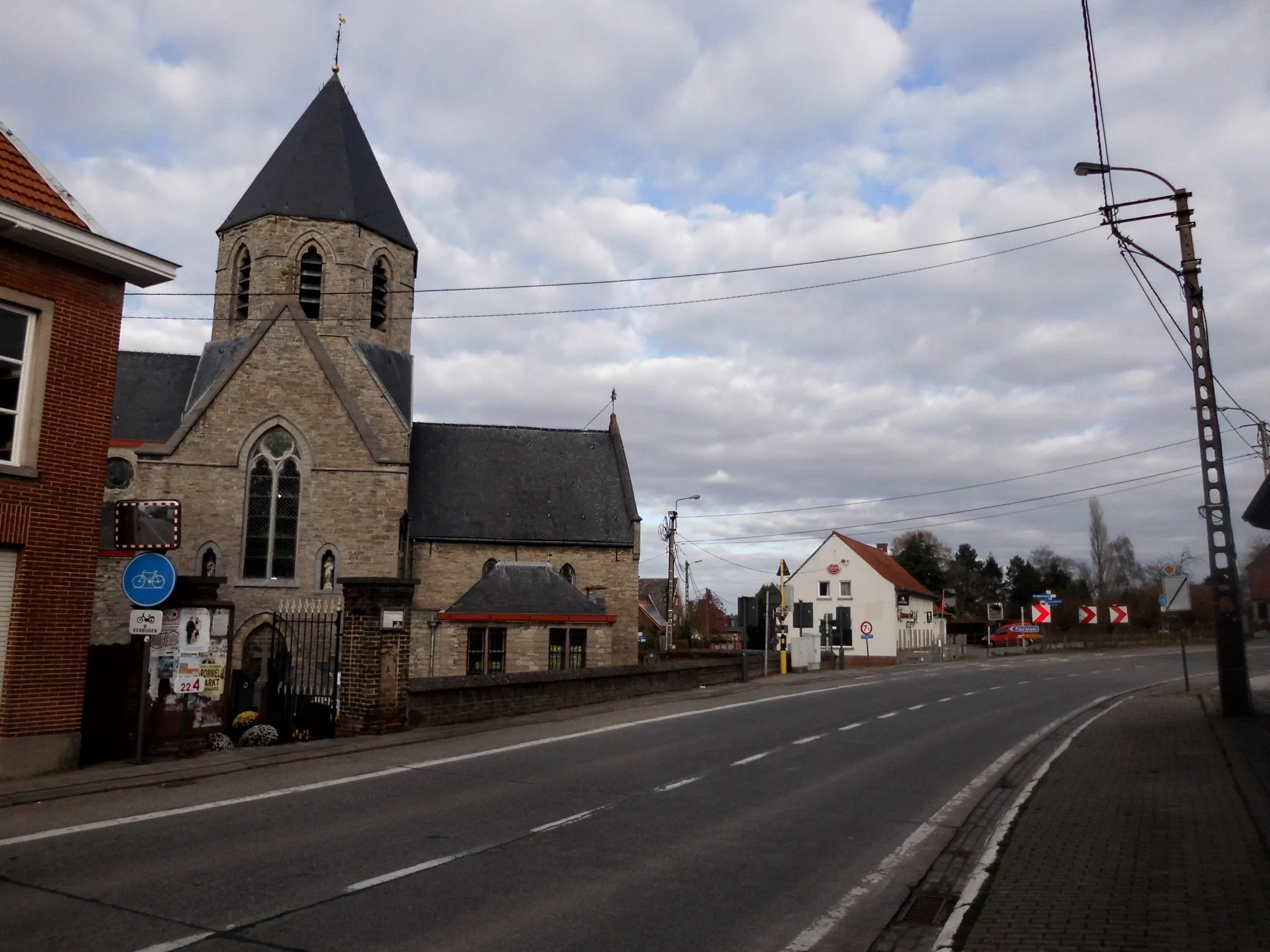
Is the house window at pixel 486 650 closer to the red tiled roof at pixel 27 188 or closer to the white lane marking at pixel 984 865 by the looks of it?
the white lane marking at pixel 984 865

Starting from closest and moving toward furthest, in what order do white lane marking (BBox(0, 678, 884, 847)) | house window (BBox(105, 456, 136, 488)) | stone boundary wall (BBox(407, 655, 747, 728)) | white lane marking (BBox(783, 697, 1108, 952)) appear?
white lane marking (BBox(783, 697, 1108, 952))
white lane marking (BBox(0, 678, 884, 847))
stone boundary wall (BBox(407, 655, 747, 728))
house window (BBox(105, 456, 136, 488))

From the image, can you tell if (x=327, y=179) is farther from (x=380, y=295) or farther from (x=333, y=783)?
(x=333, y=783)

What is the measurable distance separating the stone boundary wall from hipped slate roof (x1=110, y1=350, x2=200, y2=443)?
17.3 meters

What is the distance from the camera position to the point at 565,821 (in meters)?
8.47

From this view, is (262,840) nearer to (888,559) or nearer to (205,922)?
(205,922)

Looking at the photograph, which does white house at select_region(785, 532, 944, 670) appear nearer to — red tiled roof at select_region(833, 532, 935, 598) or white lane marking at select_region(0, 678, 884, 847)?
red tiled roof at select_region(833, 532, 935, 598)

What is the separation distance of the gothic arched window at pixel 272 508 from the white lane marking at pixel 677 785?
20.5m

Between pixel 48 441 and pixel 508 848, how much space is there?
23.8 feet

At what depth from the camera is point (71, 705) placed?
426 inches

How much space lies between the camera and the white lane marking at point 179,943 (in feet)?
16.6

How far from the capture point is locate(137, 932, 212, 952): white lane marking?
5.05 metres

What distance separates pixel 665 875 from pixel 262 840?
3.10 meters

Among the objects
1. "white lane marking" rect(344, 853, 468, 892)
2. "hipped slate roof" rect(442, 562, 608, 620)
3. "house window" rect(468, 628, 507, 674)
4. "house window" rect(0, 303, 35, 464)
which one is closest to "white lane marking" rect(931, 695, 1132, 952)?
"white lane marking" rect(344, 853, 468, 892)

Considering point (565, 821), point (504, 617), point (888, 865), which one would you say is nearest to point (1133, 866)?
point (888, 865)
